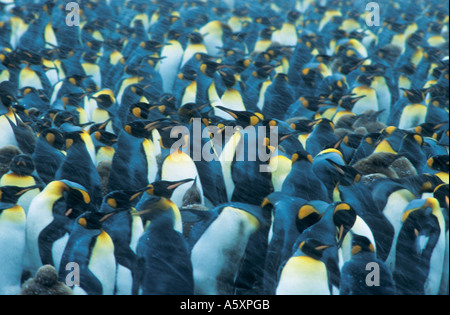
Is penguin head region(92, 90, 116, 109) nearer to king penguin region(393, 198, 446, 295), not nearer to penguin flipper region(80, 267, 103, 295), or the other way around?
penguin flipper region(80, 267, 103, 295)

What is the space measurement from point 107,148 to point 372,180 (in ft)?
5.53

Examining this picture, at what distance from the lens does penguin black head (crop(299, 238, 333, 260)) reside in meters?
2.18

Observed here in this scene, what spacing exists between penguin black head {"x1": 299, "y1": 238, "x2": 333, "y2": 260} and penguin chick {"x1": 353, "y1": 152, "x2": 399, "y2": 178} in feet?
4.18

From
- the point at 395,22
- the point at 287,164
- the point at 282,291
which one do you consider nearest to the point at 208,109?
the point at 287,164

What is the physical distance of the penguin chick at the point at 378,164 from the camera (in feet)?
11.1

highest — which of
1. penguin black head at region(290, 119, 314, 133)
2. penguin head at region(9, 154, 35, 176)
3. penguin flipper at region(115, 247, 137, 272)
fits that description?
penguin black head at region(290, 119, 314, 133)

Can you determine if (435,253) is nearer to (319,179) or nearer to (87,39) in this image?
(319,179)

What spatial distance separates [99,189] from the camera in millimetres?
3172

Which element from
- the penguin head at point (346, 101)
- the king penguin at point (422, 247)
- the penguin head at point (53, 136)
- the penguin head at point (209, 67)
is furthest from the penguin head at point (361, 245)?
the penguin head at point (209, 67)

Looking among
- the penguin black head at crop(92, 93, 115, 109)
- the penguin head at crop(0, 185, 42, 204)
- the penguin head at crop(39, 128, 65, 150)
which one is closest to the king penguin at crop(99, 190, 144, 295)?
the penguin head at crop(0, 185, 42, 204)

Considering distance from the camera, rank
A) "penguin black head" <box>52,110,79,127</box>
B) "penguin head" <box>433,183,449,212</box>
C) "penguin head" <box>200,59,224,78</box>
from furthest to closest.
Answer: "penguin head" <box>200,59,224,78</box> → "penguin black head" <box>52,110,79,127</box> → "penguin head" <box>433,183,449,212</box>

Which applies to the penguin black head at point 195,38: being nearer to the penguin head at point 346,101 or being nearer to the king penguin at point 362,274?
the penguin head at point 346,101

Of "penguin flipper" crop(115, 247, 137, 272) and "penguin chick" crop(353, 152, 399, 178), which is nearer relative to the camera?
"penguin flipper" crop(115, 247, 137, 272)

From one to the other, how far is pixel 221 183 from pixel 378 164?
3.07 feet
